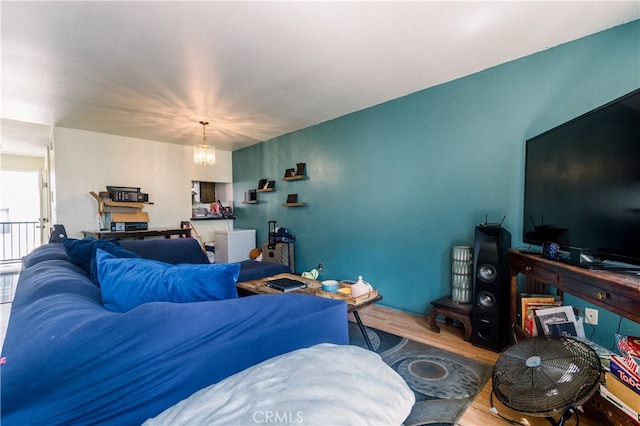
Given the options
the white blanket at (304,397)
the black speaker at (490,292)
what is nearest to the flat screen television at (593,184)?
the black speaker at (490,292)

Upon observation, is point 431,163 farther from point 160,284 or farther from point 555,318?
point 160,284

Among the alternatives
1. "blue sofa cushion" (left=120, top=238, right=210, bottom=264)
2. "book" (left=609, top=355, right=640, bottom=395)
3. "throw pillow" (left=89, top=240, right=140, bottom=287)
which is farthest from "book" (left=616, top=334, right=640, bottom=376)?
"blue sofa cushion" (left=120, top=238, right=210, bottom=264)

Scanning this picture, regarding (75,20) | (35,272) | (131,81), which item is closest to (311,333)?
(35,272)

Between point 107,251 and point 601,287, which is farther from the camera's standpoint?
point 107,251

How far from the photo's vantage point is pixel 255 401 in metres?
0.60

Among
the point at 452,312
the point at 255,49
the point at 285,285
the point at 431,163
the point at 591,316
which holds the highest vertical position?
the point at 255,49

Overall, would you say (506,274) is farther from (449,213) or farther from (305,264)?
(305,264)

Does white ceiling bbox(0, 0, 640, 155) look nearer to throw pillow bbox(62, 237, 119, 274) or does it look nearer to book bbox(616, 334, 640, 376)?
throw pillow bbox(62, 237, 119, 274)

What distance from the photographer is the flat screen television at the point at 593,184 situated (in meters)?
1.30

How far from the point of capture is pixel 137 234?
163 inches

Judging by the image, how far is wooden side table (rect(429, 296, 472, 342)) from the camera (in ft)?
7.58

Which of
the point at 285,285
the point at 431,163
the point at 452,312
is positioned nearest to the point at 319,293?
the point at 285,285

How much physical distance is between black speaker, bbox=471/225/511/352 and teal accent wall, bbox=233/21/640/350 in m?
0.36
